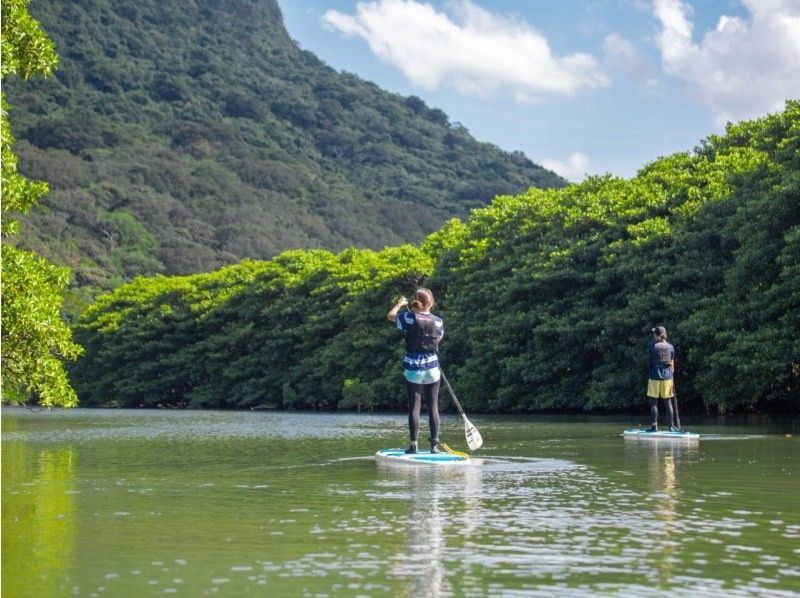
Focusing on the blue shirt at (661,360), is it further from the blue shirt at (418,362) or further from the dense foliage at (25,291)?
the dense foliage at (25,291)

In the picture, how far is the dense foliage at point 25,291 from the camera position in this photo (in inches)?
860

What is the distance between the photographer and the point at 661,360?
30312 mm

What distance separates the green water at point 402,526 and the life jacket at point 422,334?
1947 mm

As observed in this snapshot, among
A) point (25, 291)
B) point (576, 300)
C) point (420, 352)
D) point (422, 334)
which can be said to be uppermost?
point (576, 300)

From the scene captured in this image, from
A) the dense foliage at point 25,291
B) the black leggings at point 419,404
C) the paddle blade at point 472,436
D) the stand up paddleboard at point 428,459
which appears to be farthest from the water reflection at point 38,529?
the paddle blade at point 472,436

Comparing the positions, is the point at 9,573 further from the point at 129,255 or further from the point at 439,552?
the point at 129,255

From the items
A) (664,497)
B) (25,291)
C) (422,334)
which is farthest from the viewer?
(25,291)

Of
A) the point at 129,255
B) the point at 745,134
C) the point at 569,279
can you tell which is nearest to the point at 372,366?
the point at 569,279

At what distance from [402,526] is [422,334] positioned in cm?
817

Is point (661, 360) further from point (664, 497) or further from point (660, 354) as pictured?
point (664, 497)

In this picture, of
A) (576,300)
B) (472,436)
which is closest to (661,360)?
(472,436)

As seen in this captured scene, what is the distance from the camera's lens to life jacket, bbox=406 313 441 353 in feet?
67.5

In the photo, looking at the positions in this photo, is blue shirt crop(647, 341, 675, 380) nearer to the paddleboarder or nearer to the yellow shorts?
the paddleboarder

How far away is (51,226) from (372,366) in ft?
357
